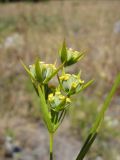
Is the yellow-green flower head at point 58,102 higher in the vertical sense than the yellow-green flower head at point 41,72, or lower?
lower

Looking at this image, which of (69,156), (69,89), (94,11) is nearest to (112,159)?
(69,156)

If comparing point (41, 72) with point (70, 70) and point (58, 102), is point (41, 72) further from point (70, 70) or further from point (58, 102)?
point (70, 70)

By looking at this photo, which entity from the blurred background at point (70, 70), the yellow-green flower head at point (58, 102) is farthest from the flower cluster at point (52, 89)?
the blurred background at point (70, 70)

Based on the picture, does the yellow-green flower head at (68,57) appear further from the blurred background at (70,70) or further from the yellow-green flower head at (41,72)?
the blurred background at (70,70)

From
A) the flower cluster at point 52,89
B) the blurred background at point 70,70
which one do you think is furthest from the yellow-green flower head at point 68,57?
the blurred background at point 70,70

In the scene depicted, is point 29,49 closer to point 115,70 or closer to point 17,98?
point 115,70

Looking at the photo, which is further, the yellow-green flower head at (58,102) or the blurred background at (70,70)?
the blurred background at (70,70)

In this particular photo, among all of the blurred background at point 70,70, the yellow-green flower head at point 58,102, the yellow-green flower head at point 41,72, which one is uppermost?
the yellow-green flower head at point 41,72
